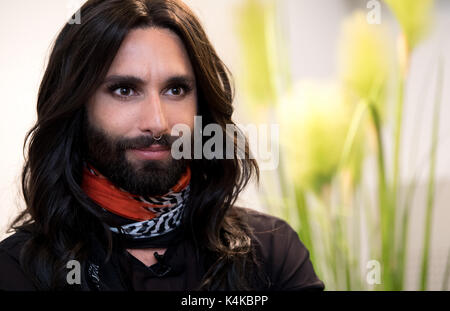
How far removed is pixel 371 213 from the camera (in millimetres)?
1688

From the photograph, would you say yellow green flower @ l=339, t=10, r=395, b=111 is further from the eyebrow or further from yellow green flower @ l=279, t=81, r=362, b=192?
the eyebrow

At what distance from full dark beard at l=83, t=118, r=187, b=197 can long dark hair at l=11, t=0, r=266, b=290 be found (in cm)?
7

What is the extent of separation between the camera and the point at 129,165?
3.61 feet

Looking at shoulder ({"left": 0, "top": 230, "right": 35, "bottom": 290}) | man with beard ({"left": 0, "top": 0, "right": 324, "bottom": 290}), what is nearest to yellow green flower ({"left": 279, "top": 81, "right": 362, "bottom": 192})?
man with beard ({"left": 0, "top": 0, "right": 324, "bottom": 290})

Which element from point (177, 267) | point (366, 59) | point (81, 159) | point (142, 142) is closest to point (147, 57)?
point (142, 142)

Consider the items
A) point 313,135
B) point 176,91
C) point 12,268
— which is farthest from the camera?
point 313,135

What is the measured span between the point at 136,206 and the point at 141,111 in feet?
0.69

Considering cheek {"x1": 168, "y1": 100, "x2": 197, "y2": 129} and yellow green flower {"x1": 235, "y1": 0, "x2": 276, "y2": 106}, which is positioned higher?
yellow green flower {"x1": 235, "y1": 0, "x2": 276, "y2": 106}

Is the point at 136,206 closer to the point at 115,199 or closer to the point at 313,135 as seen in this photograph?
the point at 115,199

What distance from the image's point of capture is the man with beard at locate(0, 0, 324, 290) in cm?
106

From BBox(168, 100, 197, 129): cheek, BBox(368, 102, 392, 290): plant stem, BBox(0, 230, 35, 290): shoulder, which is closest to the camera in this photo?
BBox(0, 230, 35, 290): shoulder

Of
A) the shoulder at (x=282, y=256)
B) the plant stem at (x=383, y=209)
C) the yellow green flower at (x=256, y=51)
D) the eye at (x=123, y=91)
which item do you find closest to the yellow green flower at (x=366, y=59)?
the plant stem at (x=383, y=209)

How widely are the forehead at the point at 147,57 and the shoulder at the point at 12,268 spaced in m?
0.42
